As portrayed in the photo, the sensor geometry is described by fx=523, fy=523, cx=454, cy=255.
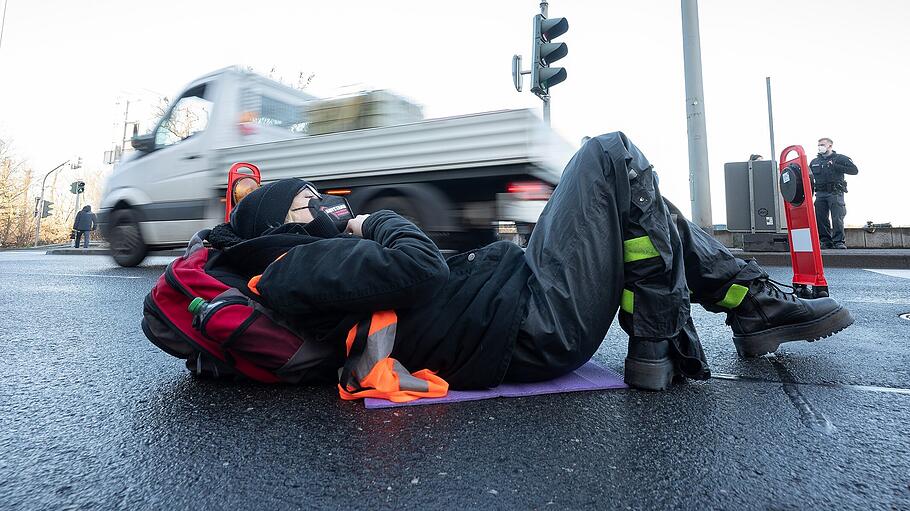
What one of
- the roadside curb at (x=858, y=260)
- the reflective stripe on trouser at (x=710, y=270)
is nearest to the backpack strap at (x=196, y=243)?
the reflective stripe on trouser at (x=710, y=270)

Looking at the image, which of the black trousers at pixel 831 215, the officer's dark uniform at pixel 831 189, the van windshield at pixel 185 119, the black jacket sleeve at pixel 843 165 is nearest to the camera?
the van windshield at pixel 185 119

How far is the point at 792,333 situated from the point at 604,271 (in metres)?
0.93

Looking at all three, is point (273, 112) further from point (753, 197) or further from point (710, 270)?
point (753, 197)

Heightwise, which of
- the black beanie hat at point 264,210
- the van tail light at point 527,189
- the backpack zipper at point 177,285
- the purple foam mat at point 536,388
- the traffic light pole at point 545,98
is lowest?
the purple foam mat at point 536,388

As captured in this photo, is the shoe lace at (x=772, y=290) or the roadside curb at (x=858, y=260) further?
the roadside curb at (x=858, y=260)

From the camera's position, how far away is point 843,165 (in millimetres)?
8625

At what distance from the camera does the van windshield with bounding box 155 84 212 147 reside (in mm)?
7191

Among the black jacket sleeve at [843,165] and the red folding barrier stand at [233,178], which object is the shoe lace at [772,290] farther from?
the black jacket sleeve at [843,165]

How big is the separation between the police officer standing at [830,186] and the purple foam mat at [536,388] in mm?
8690

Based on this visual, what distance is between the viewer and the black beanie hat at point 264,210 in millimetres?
1835

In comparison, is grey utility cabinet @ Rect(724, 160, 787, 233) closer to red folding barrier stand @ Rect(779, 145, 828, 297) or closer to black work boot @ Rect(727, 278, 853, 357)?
red folding barrier stand @ Rect(779, 145, 828, 297)

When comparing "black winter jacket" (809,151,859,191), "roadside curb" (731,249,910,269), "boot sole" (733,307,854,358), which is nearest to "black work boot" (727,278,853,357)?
"boot sole" (733,307,854,358)

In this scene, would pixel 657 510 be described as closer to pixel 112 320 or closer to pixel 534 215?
pixel 112 320

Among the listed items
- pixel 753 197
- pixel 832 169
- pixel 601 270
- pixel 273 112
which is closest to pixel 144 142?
pixel 273 112
